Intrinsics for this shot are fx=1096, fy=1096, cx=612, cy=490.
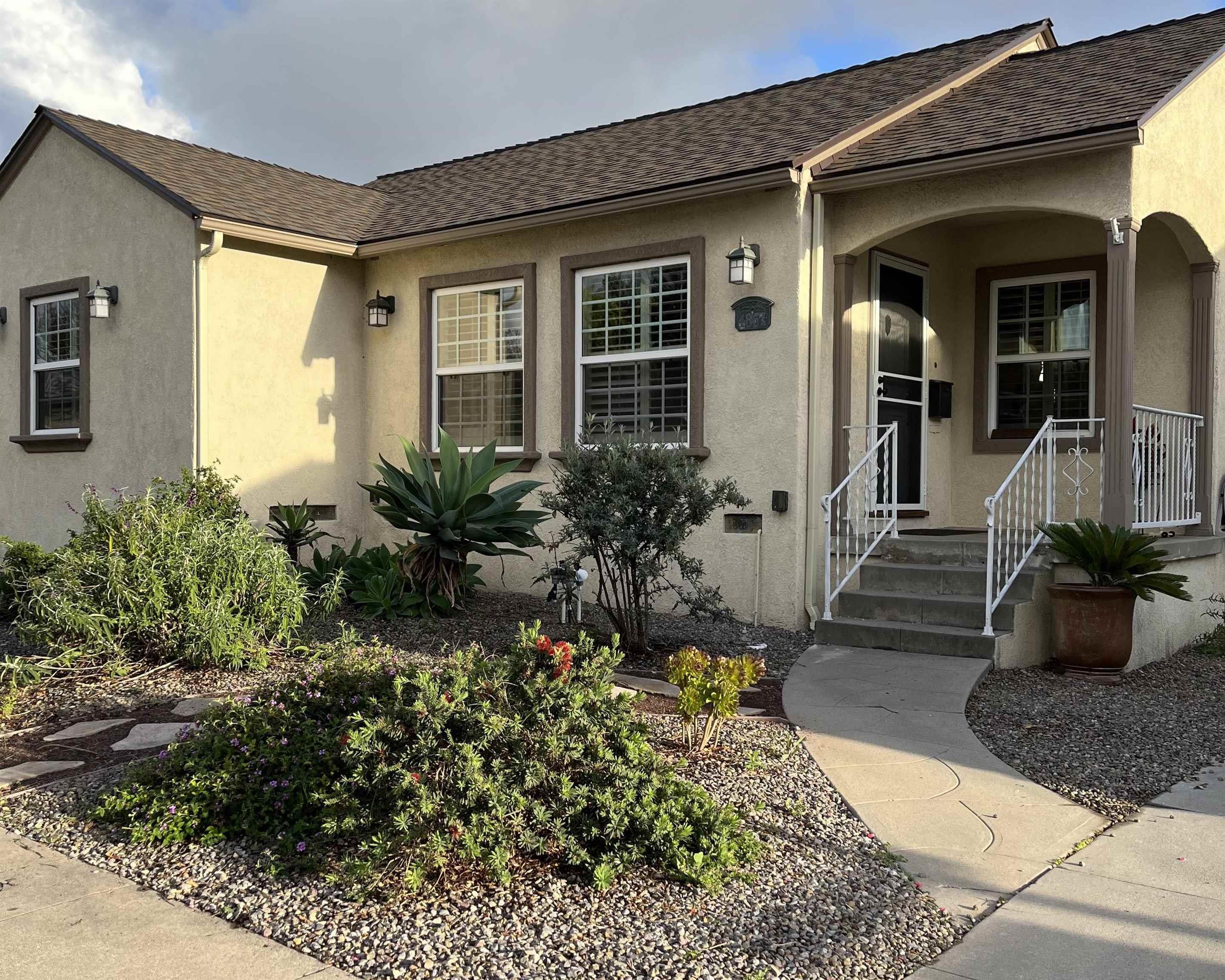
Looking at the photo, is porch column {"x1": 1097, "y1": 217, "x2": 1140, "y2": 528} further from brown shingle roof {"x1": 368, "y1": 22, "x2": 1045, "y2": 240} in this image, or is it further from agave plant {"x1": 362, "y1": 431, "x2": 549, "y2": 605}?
agave plant {"x1": 362, "y1": 431, "x2": 549, "y2": 605}

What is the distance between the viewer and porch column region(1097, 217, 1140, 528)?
7.37 meters

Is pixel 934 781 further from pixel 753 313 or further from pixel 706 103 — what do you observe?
pixel 706 103

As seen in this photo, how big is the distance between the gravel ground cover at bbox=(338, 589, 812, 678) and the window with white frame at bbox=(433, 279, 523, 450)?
6.71 feet

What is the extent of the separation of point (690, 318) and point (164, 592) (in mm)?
4513

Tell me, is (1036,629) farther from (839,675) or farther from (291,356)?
(291,356)

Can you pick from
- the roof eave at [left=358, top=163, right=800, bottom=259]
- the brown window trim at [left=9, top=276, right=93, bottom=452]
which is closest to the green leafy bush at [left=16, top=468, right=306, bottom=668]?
the roof eave at [left=358, top=163, right=800, bottom=259]

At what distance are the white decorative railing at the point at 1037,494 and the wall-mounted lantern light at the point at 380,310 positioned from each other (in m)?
5.89

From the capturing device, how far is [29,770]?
4.75m

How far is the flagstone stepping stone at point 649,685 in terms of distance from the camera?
6.05 metres

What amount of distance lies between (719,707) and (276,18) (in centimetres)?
1744

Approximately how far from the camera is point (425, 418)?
Result: 10500 mm

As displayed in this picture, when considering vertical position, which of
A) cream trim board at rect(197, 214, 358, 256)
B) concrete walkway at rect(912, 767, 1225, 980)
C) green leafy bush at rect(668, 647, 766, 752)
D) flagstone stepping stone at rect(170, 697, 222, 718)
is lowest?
concrete walkway at rect(912, 767, 1225, 980)

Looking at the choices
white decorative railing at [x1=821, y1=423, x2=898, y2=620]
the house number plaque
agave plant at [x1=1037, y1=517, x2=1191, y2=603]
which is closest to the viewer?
agave plant at [x1=1037, y1=517, x2=1191, y2=603]

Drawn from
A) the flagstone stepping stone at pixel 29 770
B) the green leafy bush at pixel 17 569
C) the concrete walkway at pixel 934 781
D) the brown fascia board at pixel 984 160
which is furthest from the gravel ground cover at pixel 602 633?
A: the brown fascia board at pixel 984 160
